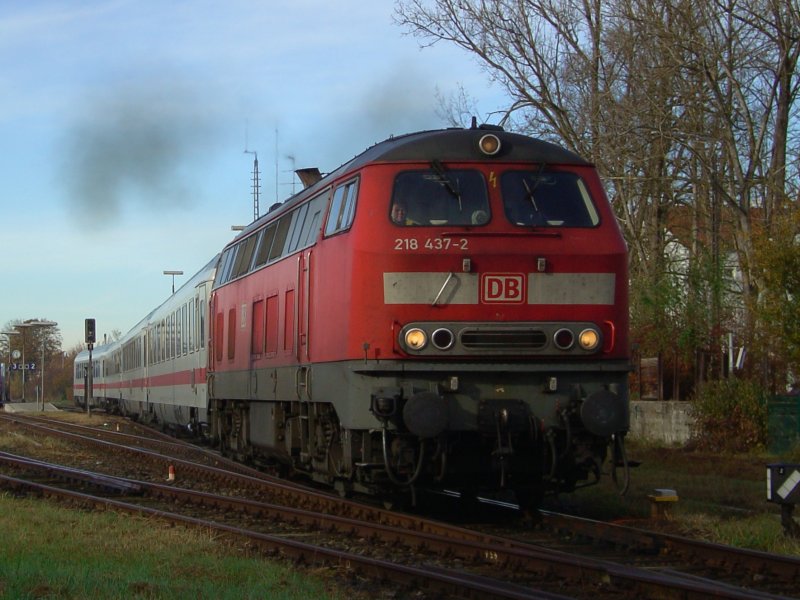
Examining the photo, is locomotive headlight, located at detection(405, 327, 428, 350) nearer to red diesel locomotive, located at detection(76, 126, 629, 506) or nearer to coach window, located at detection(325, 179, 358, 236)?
red diesel locomotive, located at detection(76, 126, 629, 506)

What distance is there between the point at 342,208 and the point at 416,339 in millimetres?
1863

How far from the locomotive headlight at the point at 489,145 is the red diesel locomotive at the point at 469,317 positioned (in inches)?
0.5

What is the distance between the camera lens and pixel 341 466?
11.8 meters

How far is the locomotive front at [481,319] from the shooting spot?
10.2m

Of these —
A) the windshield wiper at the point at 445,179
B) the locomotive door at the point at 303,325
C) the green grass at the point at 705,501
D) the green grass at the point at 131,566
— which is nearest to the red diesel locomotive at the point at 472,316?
the windshield wiper at the point at 445,179

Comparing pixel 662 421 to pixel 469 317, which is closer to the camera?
pixel 469 317

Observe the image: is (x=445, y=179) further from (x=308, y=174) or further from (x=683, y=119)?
(x=683, y=119)

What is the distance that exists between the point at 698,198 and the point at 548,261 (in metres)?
18.8

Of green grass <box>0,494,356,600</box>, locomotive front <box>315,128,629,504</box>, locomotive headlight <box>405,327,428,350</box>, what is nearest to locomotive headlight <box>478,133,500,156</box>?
locomotive front <box>315,128,629,504</box>

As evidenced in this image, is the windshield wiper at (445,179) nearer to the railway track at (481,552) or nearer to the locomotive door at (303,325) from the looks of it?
the locomotive door at (303,325)

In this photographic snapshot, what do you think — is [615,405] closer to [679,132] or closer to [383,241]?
[383,241]

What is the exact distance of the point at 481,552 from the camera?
30.1 ft

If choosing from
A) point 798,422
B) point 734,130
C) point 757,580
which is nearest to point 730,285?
point 734,130

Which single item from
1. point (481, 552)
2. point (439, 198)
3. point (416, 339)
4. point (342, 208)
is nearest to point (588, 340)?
point (416, 339)
